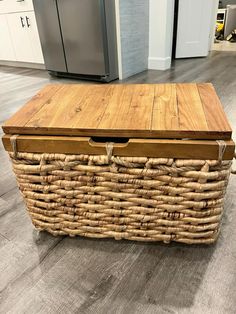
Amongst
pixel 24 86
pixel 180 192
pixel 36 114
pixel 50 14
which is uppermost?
pixel 50 14

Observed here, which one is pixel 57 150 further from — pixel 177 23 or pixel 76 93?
pixel 177 23

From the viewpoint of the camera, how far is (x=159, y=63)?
8.38 feet

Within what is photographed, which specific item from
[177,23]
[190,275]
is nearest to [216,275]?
[190,275]

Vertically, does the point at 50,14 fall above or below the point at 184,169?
above

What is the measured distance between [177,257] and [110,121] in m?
0.39

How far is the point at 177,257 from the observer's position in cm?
65

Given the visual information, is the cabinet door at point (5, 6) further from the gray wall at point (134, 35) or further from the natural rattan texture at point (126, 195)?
the natural rattan texture at point (126, 195)

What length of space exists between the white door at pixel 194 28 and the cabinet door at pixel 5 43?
A: 202 centimetres

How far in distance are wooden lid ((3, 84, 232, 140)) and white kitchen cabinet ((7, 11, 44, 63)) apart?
2306 mm

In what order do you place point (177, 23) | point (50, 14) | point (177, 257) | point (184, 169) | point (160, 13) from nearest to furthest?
point (184, 169) < point (177, 257) < point (50, 14) < point (160, 13) < point (177, 23)

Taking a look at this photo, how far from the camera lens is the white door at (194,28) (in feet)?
9.42

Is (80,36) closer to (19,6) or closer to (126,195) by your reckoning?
(19,6)

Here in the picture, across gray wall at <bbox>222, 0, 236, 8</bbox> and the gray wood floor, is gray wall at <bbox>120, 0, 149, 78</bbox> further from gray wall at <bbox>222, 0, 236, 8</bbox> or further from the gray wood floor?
gray wall at <bbox>222, 0, 236, 8</bbox>

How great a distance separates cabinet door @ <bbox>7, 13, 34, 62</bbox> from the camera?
2.71 m
